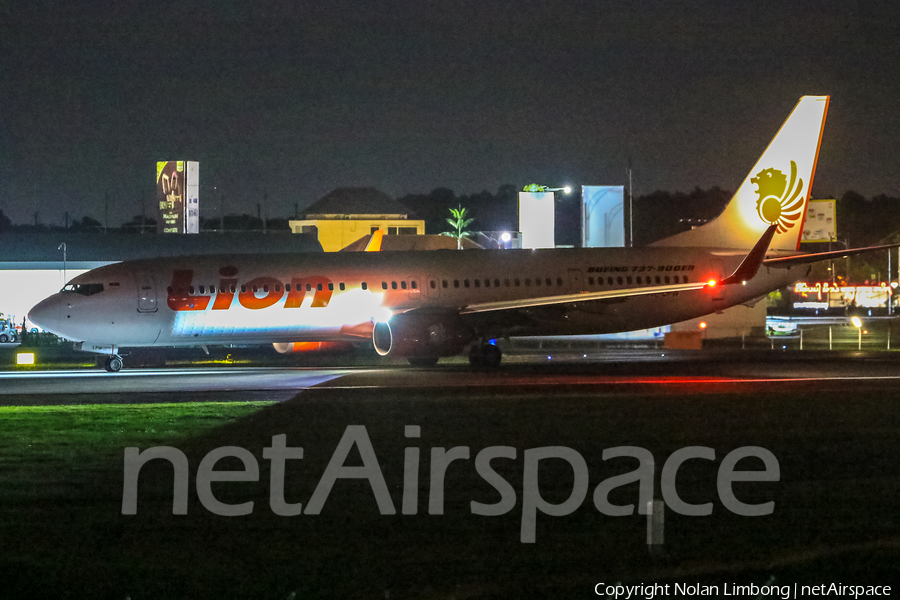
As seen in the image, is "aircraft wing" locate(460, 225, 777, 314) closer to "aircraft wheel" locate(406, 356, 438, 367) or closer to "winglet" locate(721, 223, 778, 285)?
"winglet" locate(721, 223, 778, 285)

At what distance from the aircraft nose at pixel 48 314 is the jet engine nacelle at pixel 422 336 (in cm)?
954

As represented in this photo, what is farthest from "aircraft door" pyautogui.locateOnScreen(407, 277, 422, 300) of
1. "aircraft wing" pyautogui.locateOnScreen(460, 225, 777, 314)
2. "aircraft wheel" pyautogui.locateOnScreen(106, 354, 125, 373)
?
"aircraft wheel" pyautogui.locateOnScreen(106, 354, 125, 373)

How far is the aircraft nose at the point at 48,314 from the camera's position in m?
31.4

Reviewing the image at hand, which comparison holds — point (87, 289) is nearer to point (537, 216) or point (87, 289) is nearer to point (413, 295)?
point (413, 295)

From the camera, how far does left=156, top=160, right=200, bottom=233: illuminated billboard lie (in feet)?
342

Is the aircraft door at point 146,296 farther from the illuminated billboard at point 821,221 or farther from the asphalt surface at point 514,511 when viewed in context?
the illuminated billboard at point 821,221

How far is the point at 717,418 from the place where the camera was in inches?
736

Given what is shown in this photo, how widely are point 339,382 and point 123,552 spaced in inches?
658

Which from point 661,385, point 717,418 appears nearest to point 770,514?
point 717,418

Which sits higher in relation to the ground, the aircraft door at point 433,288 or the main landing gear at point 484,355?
the aircraft door at point 433,288

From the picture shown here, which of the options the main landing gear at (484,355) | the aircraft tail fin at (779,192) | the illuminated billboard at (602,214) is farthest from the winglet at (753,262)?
the illuminated billboard at (602,214)

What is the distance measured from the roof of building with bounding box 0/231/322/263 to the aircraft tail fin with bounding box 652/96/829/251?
5250 cm

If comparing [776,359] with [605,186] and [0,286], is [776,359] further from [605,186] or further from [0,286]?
[0,286]

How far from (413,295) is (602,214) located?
28849 mm
